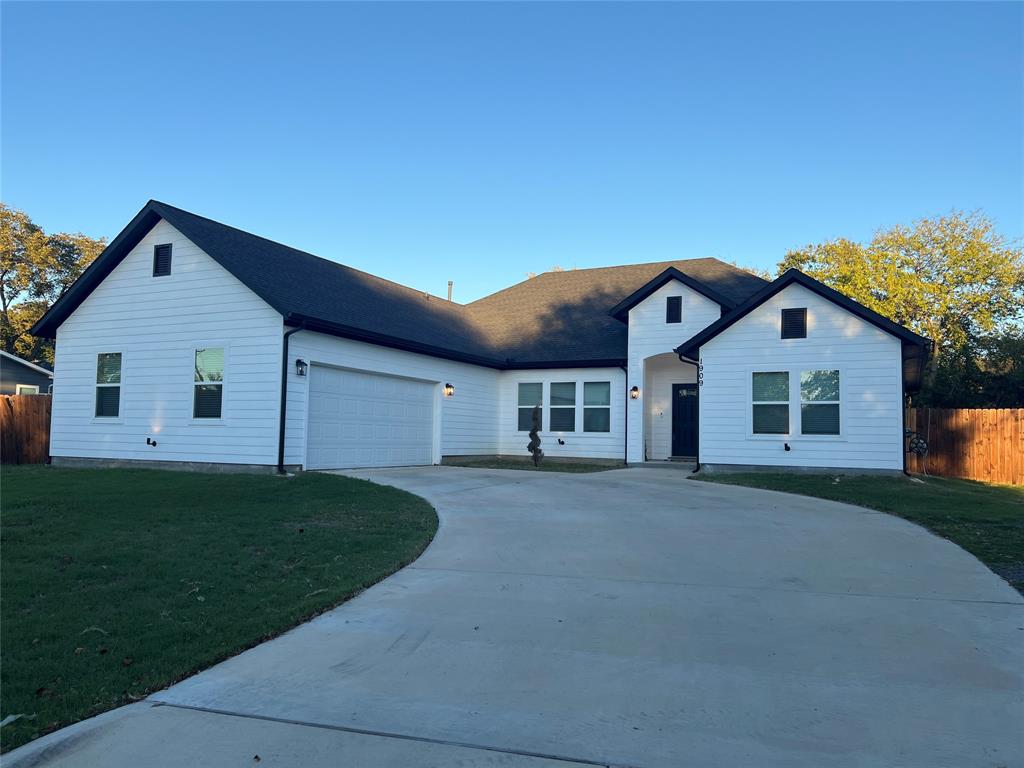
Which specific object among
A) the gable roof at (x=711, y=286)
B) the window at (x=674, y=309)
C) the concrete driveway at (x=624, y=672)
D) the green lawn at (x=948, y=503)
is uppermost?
the gable roof at (x=711, y=286)

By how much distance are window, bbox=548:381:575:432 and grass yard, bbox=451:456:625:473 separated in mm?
1065

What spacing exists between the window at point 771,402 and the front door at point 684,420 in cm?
395

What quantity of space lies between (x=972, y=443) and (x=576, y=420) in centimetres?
1011

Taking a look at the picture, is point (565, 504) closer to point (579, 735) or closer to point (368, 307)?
point (579, 735)

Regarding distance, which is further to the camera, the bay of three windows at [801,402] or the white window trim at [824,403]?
the bay of three windows at [801,402]

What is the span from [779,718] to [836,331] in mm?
13406

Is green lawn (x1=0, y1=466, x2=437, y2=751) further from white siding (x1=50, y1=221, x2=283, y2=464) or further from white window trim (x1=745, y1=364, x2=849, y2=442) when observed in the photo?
white window trim (x1=745, y1=364, x2=849, y2=442)

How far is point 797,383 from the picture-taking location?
16031 mm

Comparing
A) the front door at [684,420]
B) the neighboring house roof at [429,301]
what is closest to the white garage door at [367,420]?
the neighboring house roof at [429,301]

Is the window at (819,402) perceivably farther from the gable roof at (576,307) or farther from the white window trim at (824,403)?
the gable roof at (576,307)

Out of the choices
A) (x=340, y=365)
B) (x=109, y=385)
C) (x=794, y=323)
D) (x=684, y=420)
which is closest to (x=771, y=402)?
(x=794, y=323)

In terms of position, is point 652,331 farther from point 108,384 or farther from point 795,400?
point 108,384

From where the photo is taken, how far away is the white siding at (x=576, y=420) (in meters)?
20.3

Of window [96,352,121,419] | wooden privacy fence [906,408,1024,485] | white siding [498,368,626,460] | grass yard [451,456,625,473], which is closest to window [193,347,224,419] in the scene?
window [96,352,121,419]
